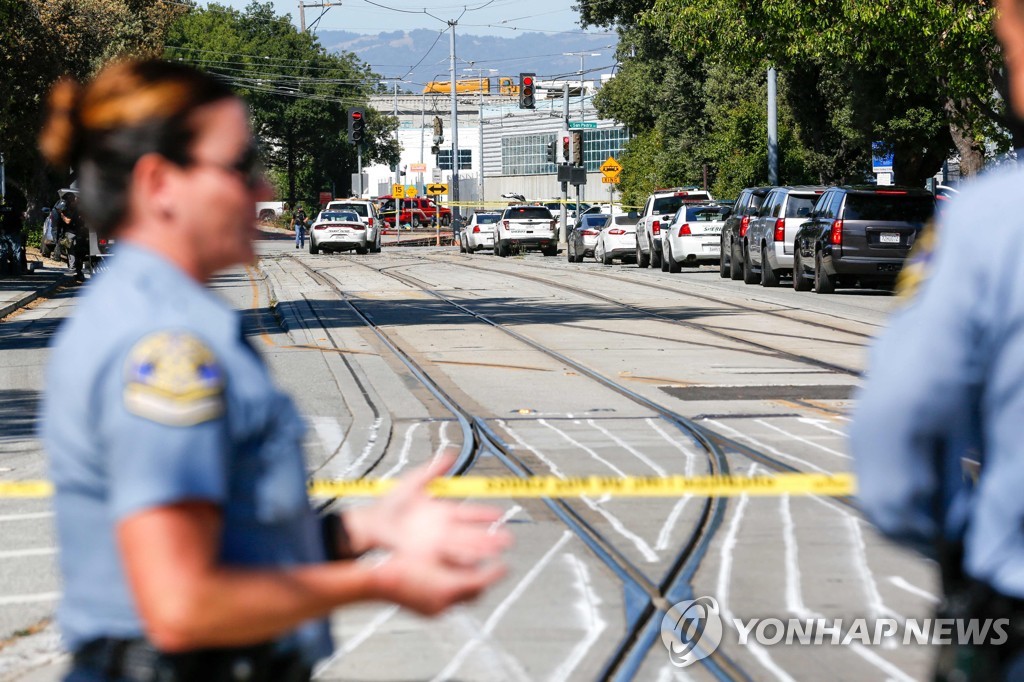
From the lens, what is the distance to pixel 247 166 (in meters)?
2.35

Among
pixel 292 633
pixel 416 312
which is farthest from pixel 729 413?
pixel 416 312

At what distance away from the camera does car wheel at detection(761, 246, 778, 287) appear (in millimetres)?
30062

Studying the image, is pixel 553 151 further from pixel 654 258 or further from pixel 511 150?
pixel 511 150

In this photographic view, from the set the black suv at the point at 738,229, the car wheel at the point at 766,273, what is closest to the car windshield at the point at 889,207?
the car wheel at the point at 766,273

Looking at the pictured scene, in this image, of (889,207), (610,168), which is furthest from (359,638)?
(610,168)

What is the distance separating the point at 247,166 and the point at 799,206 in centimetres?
2829

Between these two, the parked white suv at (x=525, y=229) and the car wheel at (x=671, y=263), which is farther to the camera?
the parked white suv at (x=525, y=229)

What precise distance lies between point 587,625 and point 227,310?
400 centimetres

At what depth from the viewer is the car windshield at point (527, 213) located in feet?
168

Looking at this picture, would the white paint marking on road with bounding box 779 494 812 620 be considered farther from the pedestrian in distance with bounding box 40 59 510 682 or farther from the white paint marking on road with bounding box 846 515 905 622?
the pedestrian in distance with bounding box 40 59 510 682

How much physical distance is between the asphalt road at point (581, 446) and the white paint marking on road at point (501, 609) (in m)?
0.01

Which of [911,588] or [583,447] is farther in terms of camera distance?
[583,447]

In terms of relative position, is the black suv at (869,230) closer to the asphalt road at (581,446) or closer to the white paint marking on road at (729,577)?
the asphalt road at (581,446)

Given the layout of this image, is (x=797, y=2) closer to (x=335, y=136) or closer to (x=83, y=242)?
(x=83, y=242)
